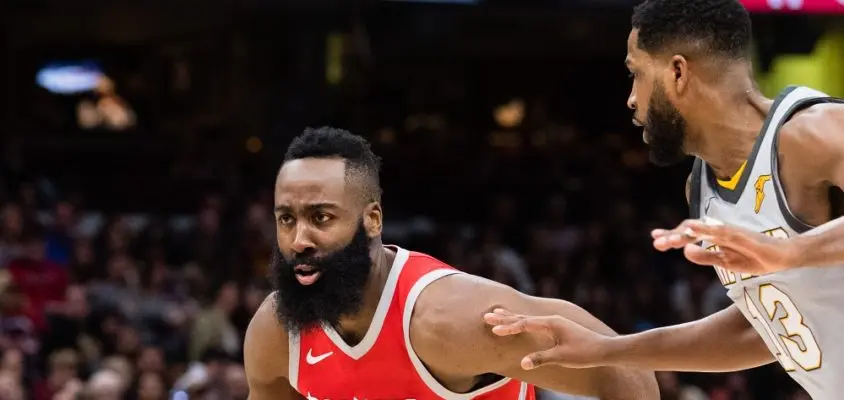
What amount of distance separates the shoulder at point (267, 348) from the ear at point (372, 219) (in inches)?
15.4

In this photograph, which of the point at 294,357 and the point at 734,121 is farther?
the point at 294,357

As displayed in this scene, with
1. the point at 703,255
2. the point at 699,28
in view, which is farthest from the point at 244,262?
the point at 703,255

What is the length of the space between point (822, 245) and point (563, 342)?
2.80 ft

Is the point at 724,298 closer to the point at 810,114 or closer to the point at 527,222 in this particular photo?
the point at 527,222

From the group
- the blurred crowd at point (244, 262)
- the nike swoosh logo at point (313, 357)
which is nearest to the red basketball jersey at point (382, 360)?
the nike swoosh logo at point (313, 357)

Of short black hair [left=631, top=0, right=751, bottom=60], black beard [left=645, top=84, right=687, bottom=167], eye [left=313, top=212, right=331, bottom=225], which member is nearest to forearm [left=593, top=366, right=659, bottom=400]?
black beard [left=645, top=84, right=687, bottom=167]

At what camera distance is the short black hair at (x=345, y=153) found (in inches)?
146

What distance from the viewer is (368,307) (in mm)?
3713

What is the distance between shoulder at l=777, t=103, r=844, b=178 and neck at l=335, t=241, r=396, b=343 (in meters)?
1.26

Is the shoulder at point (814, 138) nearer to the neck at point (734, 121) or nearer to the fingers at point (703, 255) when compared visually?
the neck at point (734, 121)

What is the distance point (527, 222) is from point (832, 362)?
25.3 feet

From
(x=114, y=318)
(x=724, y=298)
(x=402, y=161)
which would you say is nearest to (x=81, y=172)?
(x=402, y=161)

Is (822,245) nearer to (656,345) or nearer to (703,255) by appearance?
(703,255)

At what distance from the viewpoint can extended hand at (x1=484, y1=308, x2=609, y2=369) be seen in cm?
329
